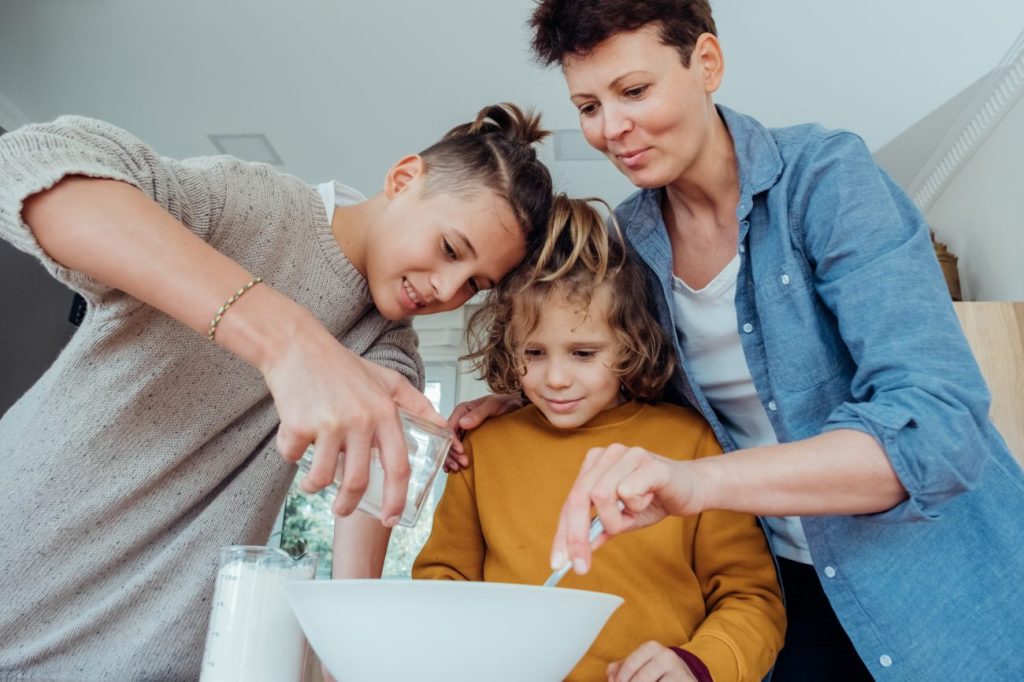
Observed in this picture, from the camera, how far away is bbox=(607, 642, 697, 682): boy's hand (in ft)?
2.50

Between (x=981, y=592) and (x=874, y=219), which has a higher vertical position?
(x=874, y=219)

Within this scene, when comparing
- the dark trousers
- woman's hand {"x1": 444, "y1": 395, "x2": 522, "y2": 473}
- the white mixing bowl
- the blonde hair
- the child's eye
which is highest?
the child's eye

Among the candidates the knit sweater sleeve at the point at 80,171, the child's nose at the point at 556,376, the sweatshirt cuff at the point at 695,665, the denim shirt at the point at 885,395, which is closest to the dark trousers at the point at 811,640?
the denim shirt at the point at 885,395

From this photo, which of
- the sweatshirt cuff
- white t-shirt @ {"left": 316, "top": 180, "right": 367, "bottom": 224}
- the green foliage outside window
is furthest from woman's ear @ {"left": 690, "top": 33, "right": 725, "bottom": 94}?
the green foliage outside window

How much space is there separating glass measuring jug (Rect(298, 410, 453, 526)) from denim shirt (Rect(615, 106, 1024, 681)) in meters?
0.36

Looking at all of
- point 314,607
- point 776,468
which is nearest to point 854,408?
point 776,468

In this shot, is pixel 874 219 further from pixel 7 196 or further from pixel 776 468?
pixel 7 196

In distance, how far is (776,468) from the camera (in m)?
0.70

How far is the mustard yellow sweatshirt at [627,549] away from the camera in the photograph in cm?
92

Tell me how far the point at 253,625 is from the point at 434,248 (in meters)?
0.56

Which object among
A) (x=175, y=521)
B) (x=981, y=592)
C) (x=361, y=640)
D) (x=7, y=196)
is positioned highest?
(x=7, y=196)

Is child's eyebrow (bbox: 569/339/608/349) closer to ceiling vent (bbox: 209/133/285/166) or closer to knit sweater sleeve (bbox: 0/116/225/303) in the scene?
knit sweater sleeve (bbox: 0/116/225/303)

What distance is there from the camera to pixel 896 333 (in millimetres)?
771

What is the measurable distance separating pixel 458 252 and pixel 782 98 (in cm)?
239
